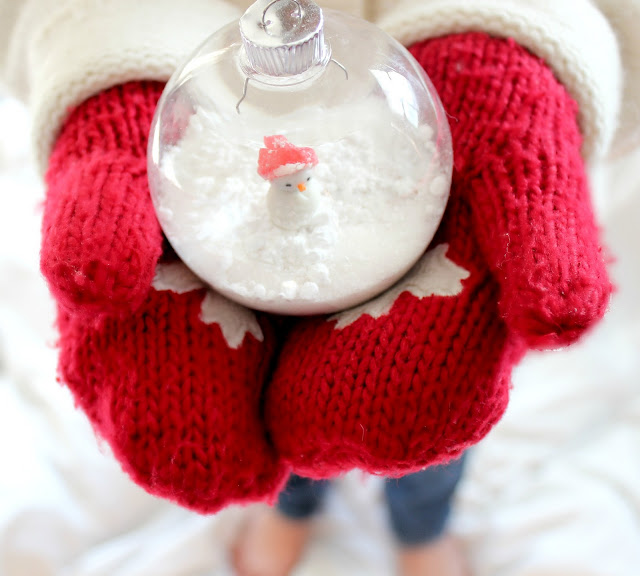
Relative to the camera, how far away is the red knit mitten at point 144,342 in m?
0.38

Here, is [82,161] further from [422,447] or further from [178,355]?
[422,447]

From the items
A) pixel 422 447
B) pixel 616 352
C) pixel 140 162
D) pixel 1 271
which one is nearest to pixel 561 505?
pixel 616 352

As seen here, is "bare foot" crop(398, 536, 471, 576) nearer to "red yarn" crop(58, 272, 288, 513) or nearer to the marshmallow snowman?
"red yarn" crop(58, 272, 288, 513)

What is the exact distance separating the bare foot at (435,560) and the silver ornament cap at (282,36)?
0.47 meters

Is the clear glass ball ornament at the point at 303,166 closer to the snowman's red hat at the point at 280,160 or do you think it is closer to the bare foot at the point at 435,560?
the snowman's red hat at the point at 280,160

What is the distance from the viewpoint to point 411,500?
0.62 m

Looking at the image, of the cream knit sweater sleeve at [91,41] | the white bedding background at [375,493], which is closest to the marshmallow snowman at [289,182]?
the cream knit sweater sleeve at [91,41]

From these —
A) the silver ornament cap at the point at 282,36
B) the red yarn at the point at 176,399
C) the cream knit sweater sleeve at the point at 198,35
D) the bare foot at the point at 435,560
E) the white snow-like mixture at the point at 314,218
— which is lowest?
the bare foot at the point at 435,560

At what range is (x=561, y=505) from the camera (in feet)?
2.26

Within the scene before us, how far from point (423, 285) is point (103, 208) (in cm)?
17

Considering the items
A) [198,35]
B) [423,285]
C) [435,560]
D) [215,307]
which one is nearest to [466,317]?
[423,285]

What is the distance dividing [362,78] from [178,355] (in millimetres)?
176

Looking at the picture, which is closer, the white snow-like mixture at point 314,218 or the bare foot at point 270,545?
the white snow-like mixture at point 314,218

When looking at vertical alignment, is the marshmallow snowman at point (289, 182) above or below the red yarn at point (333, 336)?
above
